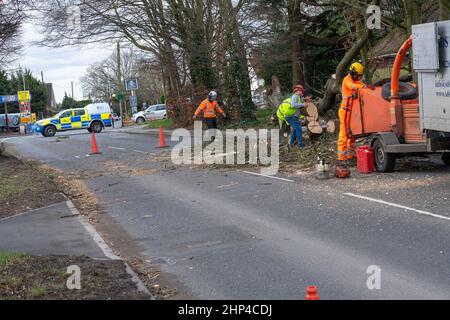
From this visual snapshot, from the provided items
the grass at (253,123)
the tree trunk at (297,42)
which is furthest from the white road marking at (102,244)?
the tree trunk at (297,42)

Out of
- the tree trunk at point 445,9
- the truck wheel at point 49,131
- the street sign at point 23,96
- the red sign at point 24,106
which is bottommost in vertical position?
the truck wheel at point 49,131

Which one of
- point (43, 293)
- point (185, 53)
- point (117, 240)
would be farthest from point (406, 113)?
point (185, 53)

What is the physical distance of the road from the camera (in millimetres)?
6516

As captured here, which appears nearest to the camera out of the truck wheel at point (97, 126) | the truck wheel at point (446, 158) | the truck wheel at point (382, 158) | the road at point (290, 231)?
the road at point (290, 231)

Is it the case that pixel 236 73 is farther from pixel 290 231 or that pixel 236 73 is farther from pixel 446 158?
pixel 290 231

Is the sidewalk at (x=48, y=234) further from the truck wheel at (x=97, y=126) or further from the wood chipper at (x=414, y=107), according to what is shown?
the truck wheel at (x=97, y=126)

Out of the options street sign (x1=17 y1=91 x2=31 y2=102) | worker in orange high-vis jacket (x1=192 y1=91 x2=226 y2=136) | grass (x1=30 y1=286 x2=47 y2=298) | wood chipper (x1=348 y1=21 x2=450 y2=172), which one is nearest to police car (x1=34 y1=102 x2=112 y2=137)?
street sign (x1=17 y1=91 x2=31 y2=102)

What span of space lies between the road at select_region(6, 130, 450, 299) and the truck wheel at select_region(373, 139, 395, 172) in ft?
1.15

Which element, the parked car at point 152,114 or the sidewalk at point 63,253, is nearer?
the sidewalk at point 63,253

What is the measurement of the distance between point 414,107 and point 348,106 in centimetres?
187

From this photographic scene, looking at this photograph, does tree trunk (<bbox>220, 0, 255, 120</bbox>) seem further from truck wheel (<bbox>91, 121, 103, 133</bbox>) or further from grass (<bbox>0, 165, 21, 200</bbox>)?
truck wheel (<bbox>91, 121, 103, 133</bbox>)

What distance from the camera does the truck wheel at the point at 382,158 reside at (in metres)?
13.0

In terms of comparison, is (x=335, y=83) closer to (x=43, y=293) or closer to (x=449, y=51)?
(x=449, y=51)
